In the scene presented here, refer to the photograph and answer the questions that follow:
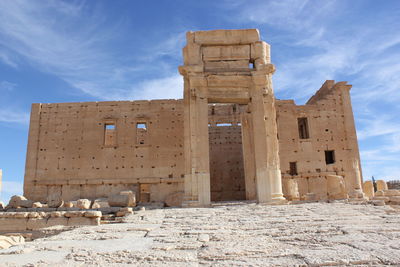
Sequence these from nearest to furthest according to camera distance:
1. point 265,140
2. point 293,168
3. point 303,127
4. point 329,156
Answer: point 265,140
point 293,168
point 329,156
point 303,127

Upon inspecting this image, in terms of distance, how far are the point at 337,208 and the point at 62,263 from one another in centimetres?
749

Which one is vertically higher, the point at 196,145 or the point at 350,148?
the point at 350,148

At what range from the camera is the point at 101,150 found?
20.7 meters

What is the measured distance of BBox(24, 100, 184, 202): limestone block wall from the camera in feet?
65.8

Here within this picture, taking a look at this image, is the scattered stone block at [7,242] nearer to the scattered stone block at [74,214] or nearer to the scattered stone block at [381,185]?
the scattered stone block at [74,214]

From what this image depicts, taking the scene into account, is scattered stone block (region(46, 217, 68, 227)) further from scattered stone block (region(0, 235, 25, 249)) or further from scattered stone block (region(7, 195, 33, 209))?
scattered stone block (region(7, 195, 33, 209))

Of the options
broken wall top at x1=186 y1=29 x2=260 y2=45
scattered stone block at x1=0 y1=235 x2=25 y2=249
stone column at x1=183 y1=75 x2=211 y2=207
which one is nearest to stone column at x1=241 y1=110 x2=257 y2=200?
stone column at x1=183 y1=75 x2=211 y2=207

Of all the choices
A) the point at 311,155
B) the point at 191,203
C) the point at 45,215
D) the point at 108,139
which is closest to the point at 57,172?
the point at 108,139

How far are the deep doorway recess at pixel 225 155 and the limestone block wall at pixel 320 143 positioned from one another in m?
3.13

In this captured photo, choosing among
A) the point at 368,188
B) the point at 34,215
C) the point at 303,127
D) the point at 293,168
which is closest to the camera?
the point at 34,215

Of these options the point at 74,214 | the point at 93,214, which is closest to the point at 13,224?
the point at 74,214

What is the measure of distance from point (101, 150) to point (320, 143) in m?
12.9

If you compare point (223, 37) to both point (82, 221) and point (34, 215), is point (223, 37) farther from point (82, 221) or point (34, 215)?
point (34, 215)

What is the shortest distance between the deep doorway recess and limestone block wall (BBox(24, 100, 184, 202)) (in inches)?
118
